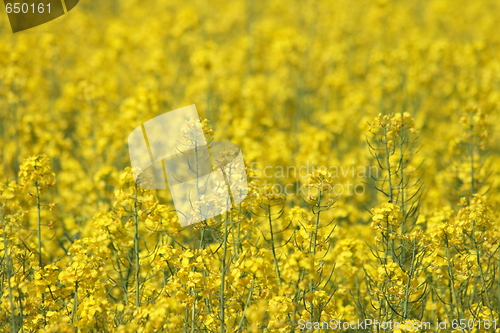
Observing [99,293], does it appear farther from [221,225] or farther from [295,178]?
[295,178]

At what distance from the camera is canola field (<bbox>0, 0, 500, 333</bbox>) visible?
346 cm

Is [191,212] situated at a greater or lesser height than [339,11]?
lesser

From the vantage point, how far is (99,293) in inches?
137

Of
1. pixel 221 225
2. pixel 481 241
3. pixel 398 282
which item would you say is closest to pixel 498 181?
pixel 481 241

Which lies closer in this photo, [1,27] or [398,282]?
[398,282]

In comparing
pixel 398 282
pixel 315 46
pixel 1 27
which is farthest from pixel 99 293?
pixel 1 27

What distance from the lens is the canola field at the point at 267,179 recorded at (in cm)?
346

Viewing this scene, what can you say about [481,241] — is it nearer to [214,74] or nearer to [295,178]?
[295,178]

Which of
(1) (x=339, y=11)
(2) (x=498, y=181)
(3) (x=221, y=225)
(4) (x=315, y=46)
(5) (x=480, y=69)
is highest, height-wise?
(1) (x=339, y=11)

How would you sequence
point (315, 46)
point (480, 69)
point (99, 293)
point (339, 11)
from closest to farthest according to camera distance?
point (99, 293), point (480, 69), point (315, 46), point (339, 11)

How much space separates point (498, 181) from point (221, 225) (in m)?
3.77

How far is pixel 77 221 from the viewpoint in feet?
17.4

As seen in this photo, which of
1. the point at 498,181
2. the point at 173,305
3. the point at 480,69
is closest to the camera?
the point at 173,305

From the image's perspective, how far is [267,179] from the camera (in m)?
5.84
